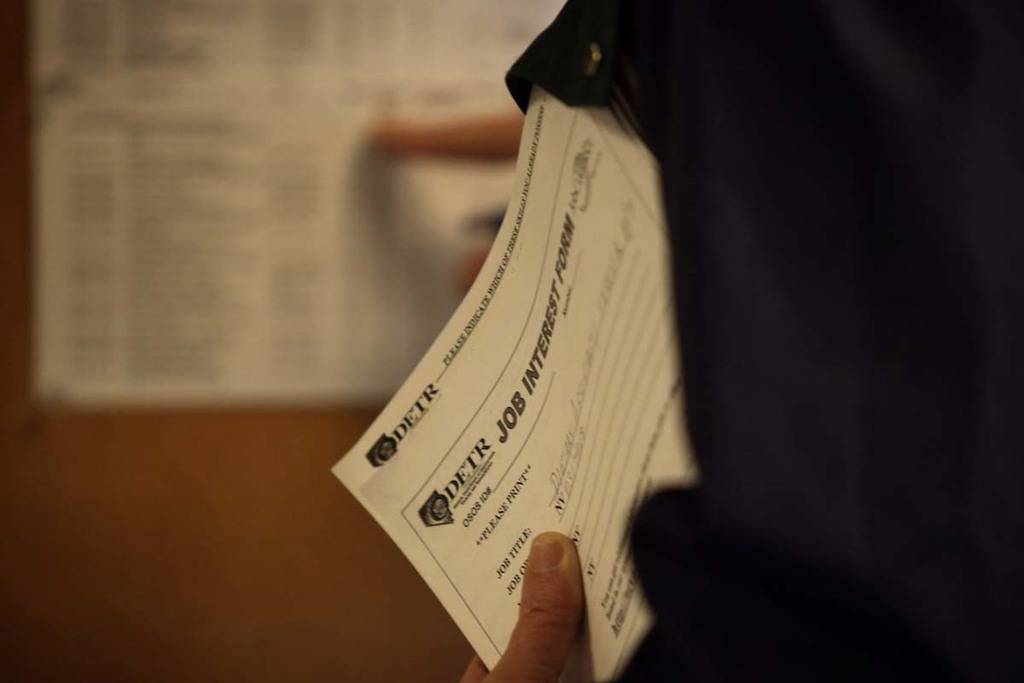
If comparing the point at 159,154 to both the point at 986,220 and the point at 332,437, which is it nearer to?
the point at 332,437

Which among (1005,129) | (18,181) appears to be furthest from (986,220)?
(18,181)

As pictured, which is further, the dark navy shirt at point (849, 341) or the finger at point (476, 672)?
the finger at point (476, 672)

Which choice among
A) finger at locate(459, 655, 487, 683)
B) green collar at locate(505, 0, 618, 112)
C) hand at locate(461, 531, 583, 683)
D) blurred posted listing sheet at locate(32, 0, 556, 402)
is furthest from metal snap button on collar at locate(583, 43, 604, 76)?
blurred posted listing sheet at locate(32, 0, 556, 402)

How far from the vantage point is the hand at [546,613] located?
0.86ft

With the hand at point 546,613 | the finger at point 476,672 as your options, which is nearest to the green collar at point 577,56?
the hand at point 546,613

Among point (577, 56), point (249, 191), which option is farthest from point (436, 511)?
point (249, 191)

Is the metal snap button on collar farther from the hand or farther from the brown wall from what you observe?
the brown wall

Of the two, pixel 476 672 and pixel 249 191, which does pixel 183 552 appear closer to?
pixel 249 191

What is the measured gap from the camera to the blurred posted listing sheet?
691mm

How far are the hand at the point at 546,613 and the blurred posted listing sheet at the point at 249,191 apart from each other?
45cm

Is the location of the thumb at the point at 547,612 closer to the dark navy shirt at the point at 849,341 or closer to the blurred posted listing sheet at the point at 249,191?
the dark navy shirt at the point at 849,341

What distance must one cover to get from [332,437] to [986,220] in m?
0.63

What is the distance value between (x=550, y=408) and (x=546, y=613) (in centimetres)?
7

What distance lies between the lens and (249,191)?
70cm
